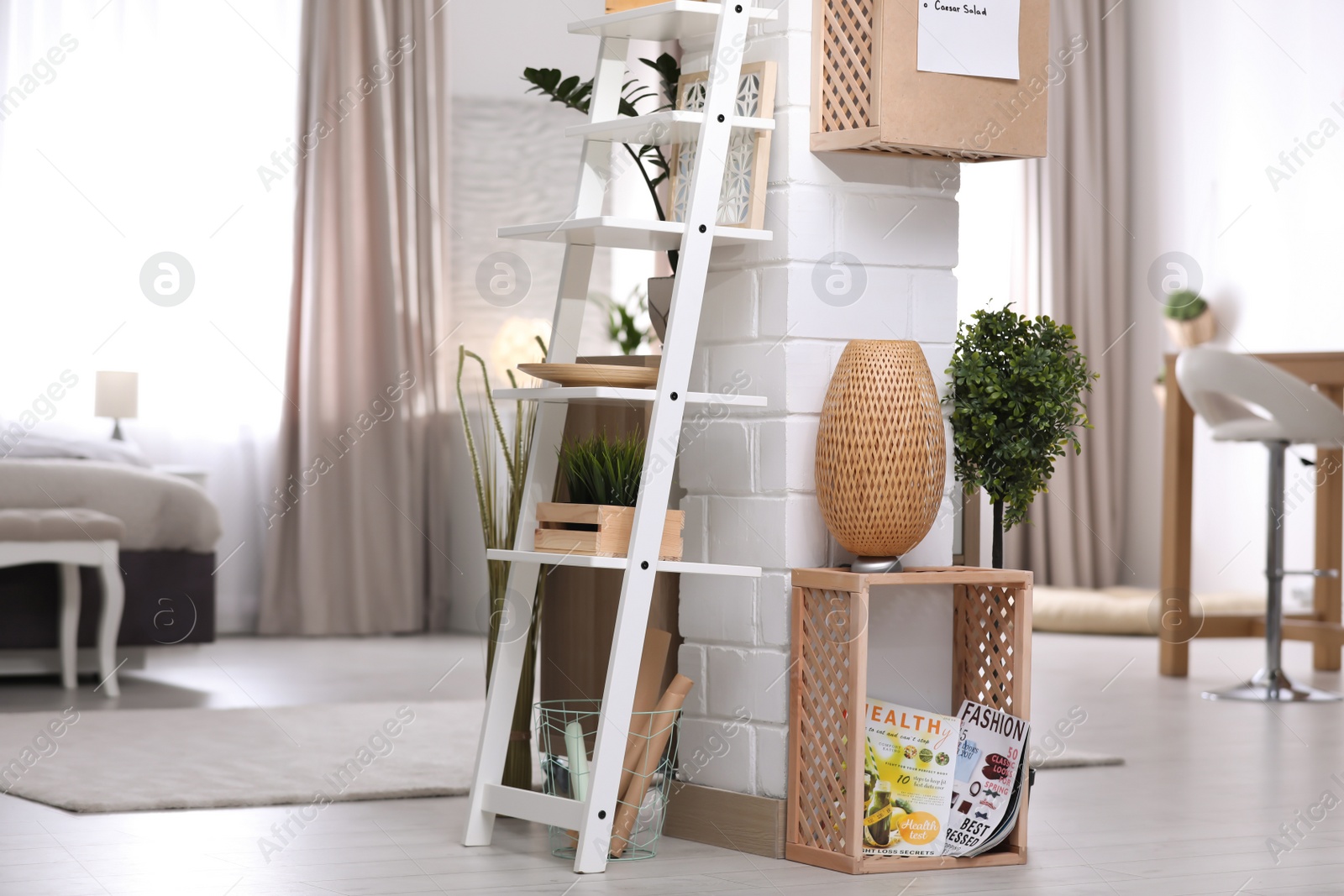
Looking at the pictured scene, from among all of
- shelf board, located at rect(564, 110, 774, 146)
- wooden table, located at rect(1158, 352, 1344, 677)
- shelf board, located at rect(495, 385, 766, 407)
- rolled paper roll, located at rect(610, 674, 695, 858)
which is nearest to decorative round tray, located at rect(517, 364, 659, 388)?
shelf board, located at rect(495, 385, 766, 407)

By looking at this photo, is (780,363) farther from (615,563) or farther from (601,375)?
(615,563)

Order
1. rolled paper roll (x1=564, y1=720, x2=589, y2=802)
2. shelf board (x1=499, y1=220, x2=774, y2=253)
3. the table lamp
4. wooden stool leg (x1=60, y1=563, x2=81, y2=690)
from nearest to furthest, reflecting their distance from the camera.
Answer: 1. shelf board (x1=499, y1=220, x2=774, y2=253)
2. rolled paper roll (x1=564, y1=720, x2=589, y2=802)
3. wooden stool leg (x1=60, y1=563, x2=81, y2=690)
4. the table lamp

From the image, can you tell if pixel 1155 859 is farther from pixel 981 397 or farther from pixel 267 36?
pixel 267 36

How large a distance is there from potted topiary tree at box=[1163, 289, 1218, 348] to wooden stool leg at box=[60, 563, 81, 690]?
172 inches

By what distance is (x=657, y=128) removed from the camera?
2.21 metres

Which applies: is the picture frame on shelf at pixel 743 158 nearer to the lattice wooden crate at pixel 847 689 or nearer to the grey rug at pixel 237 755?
the lattice wooden crate at pixel 847 689

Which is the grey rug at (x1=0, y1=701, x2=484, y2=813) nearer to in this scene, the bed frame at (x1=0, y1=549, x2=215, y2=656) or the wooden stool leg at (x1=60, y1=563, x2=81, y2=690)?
the wooden stool leg at (x1=60, y1=563, x2=81, y2=690)

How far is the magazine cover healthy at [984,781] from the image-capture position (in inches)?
86.2

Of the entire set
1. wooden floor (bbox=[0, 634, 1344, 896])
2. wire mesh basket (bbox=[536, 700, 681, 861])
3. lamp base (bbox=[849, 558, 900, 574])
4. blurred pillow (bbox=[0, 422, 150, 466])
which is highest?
blurred pillow (bbox=[0, 422, 150, 466])

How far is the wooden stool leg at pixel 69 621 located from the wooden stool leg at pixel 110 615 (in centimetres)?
7

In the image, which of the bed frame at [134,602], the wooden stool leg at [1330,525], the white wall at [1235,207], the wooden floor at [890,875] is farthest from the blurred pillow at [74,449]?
the white wall at [1235,207]

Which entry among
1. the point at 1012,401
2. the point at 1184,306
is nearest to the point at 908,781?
the point at 1012,401

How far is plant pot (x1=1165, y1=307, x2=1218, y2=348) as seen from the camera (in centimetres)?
638

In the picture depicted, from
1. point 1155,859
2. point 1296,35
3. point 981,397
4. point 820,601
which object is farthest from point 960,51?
point 1296,35
